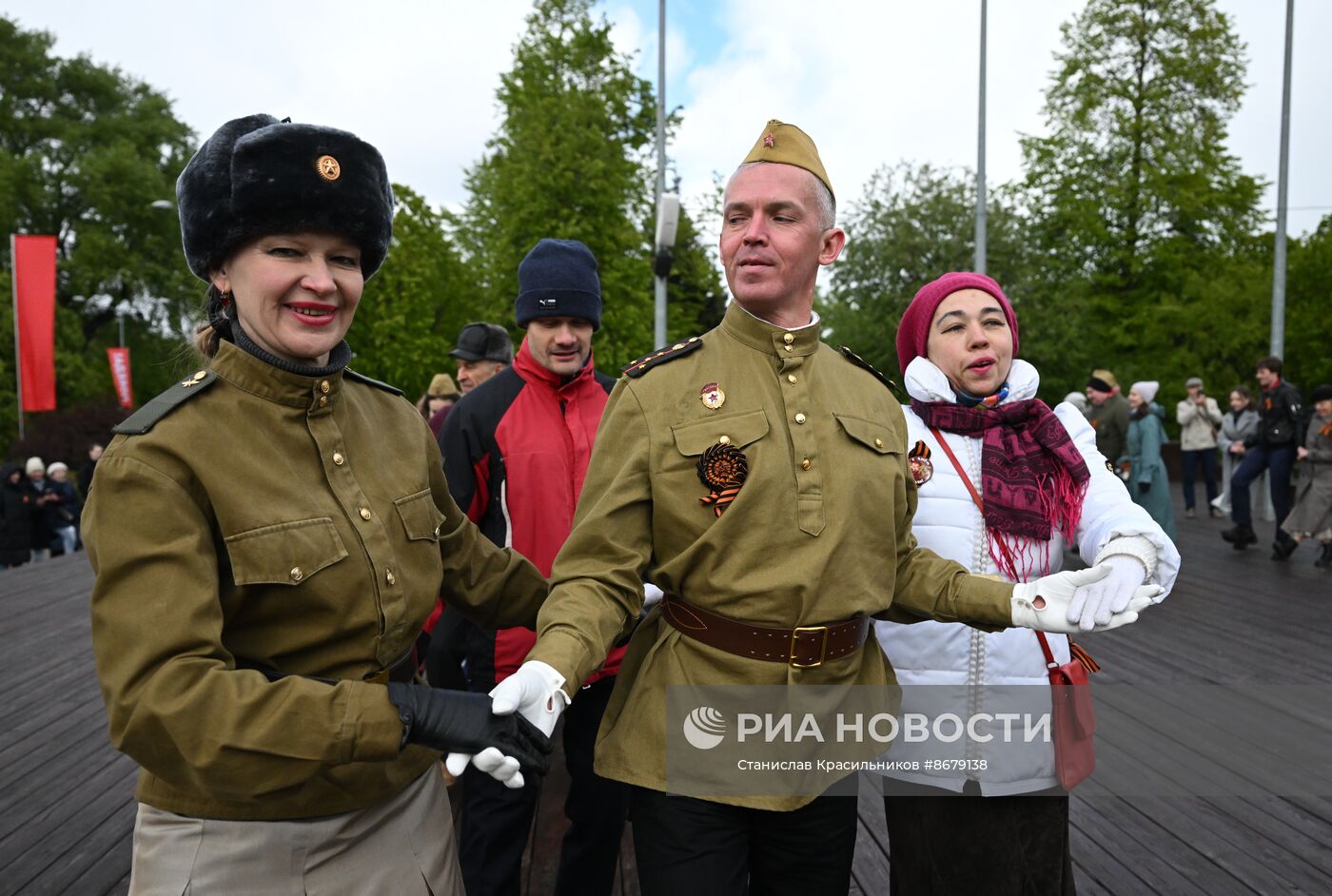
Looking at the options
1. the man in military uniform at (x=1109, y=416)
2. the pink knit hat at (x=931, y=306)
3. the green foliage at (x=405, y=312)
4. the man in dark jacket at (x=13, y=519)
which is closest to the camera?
the pink knit hat at (x=931, y=306)

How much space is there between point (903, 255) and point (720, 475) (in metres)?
18.8

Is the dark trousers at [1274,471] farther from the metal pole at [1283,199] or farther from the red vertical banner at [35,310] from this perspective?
the red vertical banner at [35,310]

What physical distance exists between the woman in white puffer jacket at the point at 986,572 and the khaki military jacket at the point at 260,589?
46.1 inches

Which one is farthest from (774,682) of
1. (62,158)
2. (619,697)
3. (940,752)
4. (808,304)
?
(62,158)

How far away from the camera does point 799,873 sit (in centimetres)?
202

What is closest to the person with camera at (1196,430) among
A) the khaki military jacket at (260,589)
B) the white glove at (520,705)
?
the white glove at (520,705)

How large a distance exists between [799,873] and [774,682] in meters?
0.42

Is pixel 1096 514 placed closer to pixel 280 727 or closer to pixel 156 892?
pixel 280 727

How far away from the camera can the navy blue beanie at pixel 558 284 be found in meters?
3.22

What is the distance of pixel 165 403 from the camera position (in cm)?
149

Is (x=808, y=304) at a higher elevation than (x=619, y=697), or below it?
higher

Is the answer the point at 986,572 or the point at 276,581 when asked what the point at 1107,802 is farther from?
the point at 276,581

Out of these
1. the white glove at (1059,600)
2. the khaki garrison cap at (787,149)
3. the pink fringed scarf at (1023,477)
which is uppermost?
the khaki garrison cap at (787,149)

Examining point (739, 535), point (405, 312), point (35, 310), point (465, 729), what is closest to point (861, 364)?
point (739, 535)
